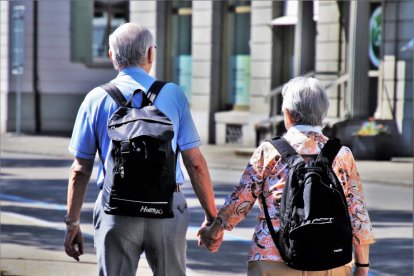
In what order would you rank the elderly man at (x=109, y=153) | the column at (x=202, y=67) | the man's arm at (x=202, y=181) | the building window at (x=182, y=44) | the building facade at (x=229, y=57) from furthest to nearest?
the building window at (x=182, y=44) < the column at (x=202, y=67) < the building facade at (x=229, y=57) < the man's arm at (x=202, y=181) < the elderly man at (x=109, y=153)

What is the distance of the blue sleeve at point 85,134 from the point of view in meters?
5.52

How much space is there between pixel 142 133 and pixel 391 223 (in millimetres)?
9312

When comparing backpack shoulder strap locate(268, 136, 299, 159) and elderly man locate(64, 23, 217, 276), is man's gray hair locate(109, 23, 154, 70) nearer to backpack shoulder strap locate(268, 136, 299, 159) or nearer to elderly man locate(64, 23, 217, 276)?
elderly man locate(64, 23, 217, 276)

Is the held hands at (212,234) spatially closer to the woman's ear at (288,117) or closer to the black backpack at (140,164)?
the black backpack at (140,164)

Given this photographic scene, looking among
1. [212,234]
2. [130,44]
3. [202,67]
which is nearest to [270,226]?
[212,234]

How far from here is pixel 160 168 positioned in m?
5.26

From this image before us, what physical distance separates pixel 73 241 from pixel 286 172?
1143mm

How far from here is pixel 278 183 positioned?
5246 millimetres

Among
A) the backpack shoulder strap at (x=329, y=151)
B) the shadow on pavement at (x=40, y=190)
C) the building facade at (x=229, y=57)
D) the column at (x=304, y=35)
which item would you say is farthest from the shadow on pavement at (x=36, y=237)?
the column at (x=304, y=35)

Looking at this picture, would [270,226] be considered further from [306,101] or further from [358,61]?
[358,61]

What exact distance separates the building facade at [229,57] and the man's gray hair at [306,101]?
64.2ft

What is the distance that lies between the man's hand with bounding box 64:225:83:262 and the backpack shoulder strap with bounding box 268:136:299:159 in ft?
3.49

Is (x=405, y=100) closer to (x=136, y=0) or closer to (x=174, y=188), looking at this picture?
(x=136, y=0)

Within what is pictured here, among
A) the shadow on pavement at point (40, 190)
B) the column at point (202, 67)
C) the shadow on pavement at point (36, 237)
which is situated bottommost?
the shadow on pavement at point (40, 190)
